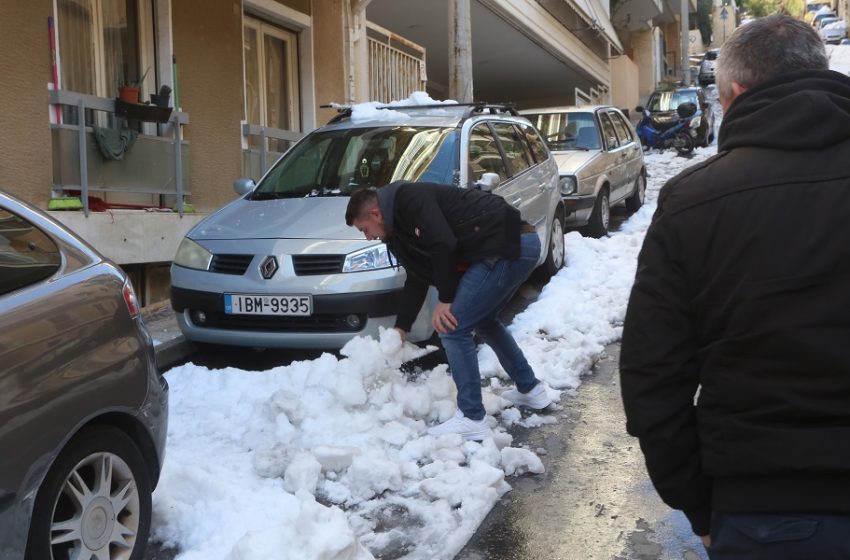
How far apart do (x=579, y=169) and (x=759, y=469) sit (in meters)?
9.69

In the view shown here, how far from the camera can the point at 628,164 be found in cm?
1342

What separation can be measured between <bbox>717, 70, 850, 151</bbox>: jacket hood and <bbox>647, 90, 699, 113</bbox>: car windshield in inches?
886

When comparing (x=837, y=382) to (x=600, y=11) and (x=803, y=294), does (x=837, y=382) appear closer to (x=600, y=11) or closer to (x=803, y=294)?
(x=803, y=294)

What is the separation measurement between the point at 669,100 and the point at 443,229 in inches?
826

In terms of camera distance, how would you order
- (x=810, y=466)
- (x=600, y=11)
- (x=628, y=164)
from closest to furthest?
1. (x=810, y=466)
2. (x=628, y=164)
3. (x=600, y=11)

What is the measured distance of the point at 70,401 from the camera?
9.67ft

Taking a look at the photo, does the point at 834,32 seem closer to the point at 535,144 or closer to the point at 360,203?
the point at 535,144

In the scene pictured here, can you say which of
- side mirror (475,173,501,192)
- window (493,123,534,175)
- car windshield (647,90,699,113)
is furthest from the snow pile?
car windshield (647,90,699,113)

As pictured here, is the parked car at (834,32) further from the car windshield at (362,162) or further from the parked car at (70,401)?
the parked car at (70,401)

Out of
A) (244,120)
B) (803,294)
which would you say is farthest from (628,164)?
(803,294)

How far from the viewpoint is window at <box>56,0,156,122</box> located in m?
8.30

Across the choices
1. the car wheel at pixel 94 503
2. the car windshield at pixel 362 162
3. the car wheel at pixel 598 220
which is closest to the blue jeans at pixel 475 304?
the car wheel at pixel 94 503

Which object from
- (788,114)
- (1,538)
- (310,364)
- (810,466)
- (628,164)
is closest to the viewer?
(810,466)

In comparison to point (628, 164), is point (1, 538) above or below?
below
